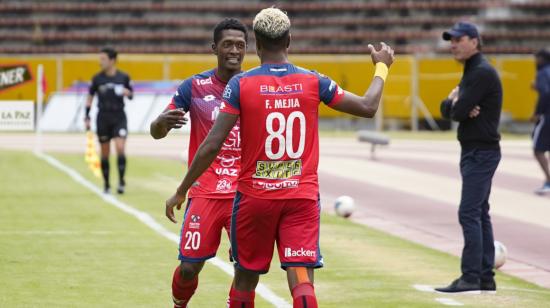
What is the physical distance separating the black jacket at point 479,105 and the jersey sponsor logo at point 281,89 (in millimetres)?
3376

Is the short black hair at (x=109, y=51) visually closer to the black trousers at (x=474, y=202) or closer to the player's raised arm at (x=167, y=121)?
the black trousers at (x=474, y=202)

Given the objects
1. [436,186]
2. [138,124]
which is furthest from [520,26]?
[436,186]

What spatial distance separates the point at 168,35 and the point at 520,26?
40.7ft

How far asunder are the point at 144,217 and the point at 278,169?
8734 mm

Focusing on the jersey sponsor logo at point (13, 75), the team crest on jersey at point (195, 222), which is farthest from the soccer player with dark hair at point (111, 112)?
the team crest on jersey at point (195, 222)

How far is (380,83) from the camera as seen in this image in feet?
22.1

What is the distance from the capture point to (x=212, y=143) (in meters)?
6.70

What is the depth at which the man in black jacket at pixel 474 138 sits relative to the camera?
382 inches

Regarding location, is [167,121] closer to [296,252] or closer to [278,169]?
[278,169]

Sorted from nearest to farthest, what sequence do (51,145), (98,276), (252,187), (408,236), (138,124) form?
(252,187) < (98,276) < (408,236) < (51,145) < (138,124)

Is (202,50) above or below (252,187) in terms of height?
below

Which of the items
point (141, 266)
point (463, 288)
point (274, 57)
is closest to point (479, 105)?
point (463, 288)

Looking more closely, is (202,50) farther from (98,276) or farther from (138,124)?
(98,276)

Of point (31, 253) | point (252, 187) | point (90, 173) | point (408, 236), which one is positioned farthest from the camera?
point (90, 173)
